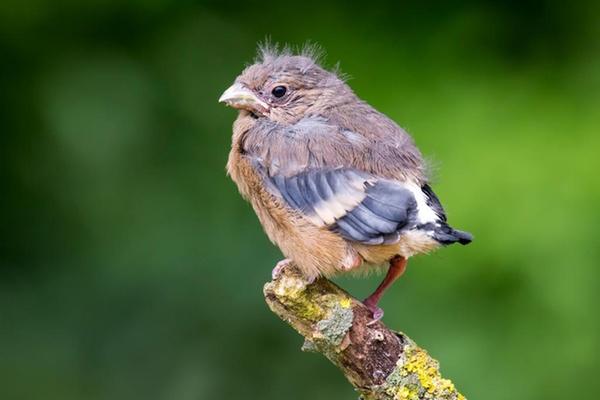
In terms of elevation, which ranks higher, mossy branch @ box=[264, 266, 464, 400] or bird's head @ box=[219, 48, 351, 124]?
bird's head @ box=[219, 48, 351, 124]

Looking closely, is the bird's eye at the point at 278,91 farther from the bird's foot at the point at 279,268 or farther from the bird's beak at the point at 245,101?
the bird's foot at the point at 279,268

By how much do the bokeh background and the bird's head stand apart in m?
1.08

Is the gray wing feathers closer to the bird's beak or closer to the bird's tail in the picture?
the bird's tail

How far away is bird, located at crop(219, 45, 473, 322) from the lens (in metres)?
3.62

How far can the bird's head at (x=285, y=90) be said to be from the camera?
4129 millimetres

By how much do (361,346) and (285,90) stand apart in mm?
1124

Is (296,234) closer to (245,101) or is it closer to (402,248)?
(402,248)

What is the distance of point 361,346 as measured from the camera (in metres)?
3.51

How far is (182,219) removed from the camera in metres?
5.59

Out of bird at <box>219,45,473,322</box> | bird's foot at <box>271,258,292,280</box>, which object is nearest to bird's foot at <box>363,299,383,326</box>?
bird at <box>219,45,473,322</box>

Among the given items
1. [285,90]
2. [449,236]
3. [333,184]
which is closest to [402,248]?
[449,236]

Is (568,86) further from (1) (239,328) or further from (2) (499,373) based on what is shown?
(1) (239,328)

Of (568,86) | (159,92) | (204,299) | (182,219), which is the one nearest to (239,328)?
(204,299)

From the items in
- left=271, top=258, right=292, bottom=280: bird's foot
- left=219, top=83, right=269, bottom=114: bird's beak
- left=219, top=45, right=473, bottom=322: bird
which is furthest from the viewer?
left=219, top=83, right=269, bottom=114: bird's beak
